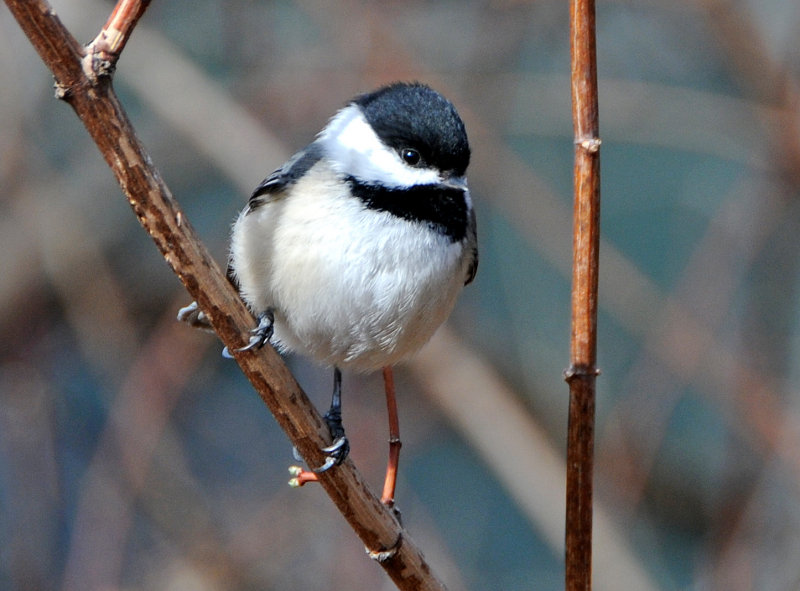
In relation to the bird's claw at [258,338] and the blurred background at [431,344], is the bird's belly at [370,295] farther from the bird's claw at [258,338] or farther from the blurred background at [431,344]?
the blurred background at [431,344]

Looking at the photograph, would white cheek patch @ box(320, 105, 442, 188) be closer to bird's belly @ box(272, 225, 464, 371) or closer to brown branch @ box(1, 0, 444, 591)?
bird's belly @ box(272, 225, 464, 371)

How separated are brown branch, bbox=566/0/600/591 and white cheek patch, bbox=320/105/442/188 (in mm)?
629

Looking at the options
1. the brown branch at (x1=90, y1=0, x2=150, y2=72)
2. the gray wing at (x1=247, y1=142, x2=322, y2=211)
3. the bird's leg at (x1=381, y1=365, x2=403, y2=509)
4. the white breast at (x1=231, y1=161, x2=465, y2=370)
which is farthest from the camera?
the gray wing at (x1=247, y1=142, x2=322, y2=211)

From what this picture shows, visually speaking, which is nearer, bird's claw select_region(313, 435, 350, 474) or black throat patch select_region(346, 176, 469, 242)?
bird's claw select_region(313, 435, 350, 474)

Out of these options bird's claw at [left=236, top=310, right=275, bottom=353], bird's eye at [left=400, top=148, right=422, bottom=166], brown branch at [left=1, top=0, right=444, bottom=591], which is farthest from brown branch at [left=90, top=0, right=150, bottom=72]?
bird's eye at [left=400, top=148, right=422, bottom=166]

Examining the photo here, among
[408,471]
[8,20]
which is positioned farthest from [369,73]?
[408,471]

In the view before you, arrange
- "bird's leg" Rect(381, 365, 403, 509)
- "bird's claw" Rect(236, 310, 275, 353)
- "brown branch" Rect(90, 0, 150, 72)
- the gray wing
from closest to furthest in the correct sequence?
"brown branch" Rect(90, 0, 150, 72) → "bird's claw" Rect(236, 310, 275, 353) → "bird's leg" Rect(381, 365, 403, 509) → the gray wing

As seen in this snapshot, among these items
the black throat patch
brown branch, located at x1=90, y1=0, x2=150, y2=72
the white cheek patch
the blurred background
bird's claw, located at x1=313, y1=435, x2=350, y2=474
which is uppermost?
the blurred background

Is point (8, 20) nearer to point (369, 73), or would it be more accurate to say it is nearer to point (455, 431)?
point (369, 73)

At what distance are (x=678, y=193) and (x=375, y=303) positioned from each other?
245cm

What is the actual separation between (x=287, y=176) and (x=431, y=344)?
1.38 m

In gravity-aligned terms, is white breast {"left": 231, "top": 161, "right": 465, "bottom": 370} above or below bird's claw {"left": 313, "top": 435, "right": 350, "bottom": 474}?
above

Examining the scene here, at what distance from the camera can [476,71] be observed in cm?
326

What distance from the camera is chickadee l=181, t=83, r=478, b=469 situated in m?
1.71
